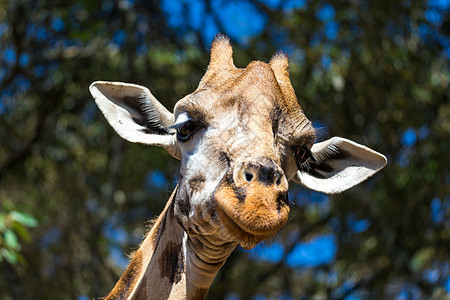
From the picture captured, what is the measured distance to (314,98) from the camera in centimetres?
1309

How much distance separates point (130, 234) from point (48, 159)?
2697 millimetres

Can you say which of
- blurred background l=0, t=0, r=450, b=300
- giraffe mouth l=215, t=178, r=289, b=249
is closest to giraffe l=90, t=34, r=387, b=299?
giraffe mouth l=215, t=178, r=289, b=249

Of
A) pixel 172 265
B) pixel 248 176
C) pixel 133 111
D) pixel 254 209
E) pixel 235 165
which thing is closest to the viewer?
pixel 254 209

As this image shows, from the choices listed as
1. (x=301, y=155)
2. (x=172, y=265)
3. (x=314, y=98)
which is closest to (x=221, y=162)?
(x=301, y=155)

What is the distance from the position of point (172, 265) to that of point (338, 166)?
161cm

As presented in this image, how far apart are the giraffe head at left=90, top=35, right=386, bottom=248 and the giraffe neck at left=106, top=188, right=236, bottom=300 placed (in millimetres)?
259

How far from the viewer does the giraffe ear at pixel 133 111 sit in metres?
5.08

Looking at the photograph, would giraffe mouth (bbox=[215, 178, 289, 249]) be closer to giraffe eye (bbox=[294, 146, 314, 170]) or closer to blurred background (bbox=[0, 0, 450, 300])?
giraffe eye (bbox=[294, 146, 314, 170])

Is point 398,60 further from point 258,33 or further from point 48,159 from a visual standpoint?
point 48,159

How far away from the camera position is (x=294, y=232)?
16.3 meters

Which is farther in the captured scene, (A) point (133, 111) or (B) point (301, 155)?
(A) point (133, 111)

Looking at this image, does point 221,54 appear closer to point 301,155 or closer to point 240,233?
point 301,155

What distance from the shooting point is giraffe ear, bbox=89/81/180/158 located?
16.7 feet

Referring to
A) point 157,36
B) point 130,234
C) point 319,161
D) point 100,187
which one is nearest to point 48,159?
point 100,187
